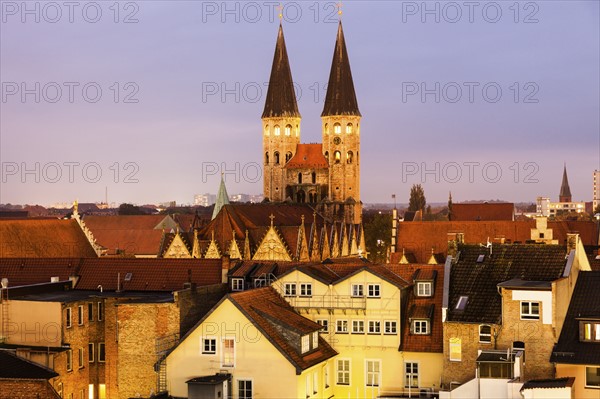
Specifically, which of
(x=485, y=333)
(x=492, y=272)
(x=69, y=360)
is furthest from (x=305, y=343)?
(x=69, y=360)

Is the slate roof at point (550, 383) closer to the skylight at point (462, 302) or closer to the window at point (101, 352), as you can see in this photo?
the skylight at point (462, 302)

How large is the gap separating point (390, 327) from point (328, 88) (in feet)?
323

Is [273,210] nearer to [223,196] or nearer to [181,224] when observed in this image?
[223,196]

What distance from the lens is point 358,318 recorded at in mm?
57125

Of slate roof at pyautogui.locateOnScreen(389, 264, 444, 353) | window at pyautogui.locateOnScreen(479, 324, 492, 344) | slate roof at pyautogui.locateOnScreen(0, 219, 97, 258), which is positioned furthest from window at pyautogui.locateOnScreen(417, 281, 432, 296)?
slate roof at pyautogui.locateOnScreen(0, 219, 97, 258)

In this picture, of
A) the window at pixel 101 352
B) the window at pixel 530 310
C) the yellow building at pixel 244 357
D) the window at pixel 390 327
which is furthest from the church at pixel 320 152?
the window at pixel 530 310

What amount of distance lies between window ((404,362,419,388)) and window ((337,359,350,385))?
3.30 meters

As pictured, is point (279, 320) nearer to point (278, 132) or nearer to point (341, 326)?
point (341, 326)

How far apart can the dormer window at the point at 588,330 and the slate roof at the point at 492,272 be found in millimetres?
3482

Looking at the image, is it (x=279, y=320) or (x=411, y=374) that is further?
(x=411, y=374)

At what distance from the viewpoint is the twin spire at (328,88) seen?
146 metres

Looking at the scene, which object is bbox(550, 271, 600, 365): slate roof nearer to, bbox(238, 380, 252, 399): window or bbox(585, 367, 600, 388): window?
bbox(585, 367, 600, 388): window

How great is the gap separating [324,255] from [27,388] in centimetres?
6583

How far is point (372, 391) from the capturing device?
5538 centimetres
